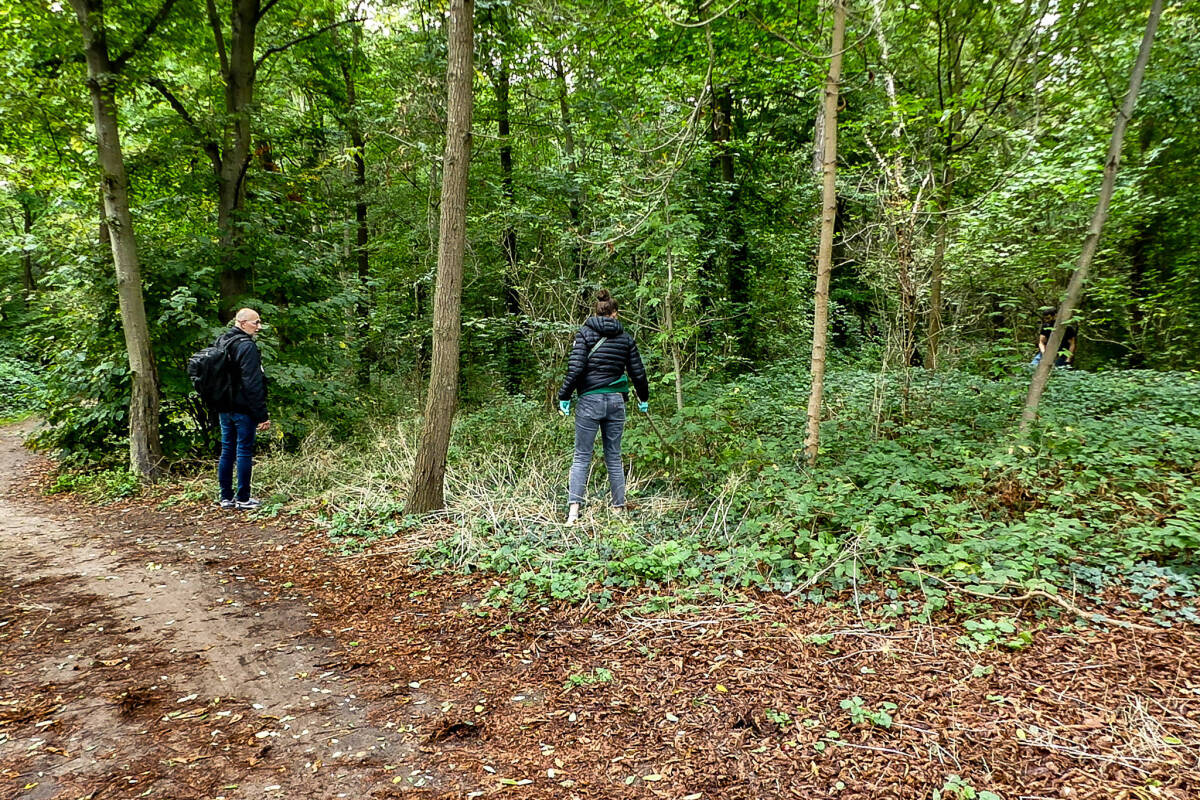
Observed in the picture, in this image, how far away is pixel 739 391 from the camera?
6.91m

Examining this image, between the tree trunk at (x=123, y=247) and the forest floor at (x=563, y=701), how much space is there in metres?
3.64

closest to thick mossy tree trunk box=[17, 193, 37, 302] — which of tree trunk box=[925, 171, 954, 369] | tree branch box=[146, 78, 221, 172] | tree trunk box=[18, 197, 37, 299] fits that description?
tree trunk box=[18, 197, 37, 299]

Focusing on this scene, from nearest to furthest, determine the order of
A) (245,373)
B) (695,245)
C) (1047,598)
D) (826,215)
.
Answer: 1. (1047,598)
2. (826,215)
3. (245,373)
4. (695,245)

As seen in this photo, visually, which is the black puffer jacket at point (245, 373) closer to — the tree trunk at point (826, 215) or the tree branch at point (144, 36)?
the tree branch at point (144, 36)

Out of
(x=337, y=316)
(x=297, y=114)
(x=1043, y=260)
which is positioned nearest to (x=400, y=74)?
(x=297, y=114)

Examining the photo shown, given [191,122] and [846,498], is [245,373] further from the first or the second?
[846,498]

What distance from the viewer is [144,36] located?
279 inches

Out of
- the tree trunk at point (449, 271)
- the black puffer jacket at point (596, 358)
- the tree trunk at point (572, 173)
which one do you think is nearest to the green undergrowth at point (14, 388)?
the tree trunk at point (572, 173)

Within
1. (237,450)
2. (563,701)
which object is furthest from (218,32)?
(563,701)

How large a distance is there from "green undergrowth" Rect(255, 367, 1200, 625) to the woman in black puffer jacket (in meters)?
0.36

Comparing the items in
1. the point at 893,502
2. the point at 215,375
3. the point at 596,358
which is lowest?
the point at 893,502

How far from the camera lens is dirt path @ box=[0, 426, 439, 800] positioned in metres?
2.27

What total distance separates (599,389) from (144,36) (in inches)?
304

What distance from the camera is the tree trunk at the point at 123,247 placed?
671 centimetres
